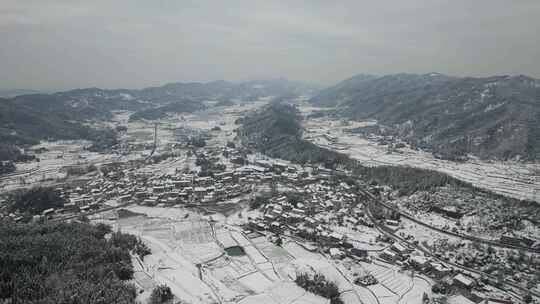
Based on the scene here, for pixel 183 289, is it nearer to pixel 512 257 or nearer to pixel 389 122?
pixel 512 257

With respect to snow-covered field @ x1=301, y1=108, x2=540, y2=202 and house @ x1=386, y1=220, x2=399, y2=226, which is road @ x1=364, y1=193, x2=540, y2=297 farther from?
snow-covered field @ x1=301, y1=108, x2=540, y2=202

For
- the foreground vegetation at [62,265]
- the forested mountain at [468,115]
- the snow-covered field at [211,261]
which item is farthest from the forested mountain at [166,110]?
the foreground vegetation at [62,265]

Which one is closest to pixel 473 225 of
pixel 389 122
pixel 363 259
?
pixel 363 259

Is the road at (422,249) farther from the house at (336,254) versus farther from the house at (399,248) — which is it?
the house at (336,254)

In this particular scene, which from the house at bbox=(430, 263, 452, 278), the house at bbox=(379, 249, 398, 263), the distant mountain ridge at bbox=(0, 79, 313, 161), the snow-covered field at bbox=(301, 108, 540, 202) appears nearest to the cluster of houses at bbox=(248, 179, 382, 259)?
the house at bbox=(379, 249, 398, 263)

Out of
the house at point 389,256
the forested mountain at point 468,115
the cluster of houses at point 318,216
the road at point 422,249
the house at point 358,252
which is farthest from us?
the forested mountain at point 468,115

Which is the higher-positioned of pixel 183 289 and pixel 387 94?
pixel 387 94
